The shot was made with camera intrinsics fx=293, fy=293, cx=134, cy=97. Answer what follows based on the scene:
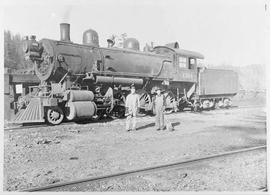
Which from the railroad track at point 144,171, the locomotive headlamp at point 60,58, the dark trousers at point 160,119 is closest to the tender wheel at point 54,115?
the locomotive headlamp at point 60,58

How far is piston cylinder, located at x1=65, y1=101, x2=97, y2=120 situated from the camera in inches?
297

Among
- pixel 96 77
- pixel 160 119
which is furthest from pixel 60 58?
pixel 160 119

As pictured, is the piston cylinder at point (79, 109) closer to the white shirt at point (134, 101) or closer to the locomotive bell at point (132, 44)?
the white shirt at point (134, 101)

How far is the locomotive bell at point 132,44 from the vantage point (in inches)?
389

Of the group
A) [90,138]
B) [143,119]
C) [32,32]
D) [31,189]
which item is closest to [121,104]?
[143,119]

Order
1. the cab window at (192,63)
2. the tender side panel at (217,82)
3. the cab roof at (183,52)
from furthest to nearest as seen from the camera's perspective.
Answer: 1. the tender side panel at (217,82)
2. the cab window at (192,63)
3. the cab roof at (183,52)

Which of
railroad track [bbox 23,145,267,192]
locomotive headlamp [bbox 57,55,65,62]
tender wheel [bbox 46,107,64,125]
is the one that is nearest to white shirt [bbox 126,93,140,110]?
tender wheel [bbox 46,107,64,125]

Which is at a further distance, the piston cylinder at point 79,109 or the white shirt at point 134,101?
the piston cylinder at point 79,109

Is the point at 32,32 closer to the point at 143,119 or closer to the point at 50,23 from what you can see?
the point at 50,23

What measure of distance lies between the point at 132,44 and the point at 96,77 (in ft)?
7.59

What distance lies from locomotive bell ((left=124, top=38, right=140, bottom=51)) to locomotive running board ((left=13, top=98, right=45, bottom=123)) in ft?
11.9

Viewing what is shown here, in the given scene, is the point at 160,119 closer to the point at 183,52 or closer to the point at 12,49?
the point at 12,49

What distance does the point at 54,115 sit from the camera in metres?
7.70

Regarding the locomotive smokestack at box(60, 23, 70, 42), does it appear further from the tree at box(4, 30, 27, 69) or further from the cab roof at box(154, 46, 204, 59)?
the cab roof at box(154, 46, 204, 59)
